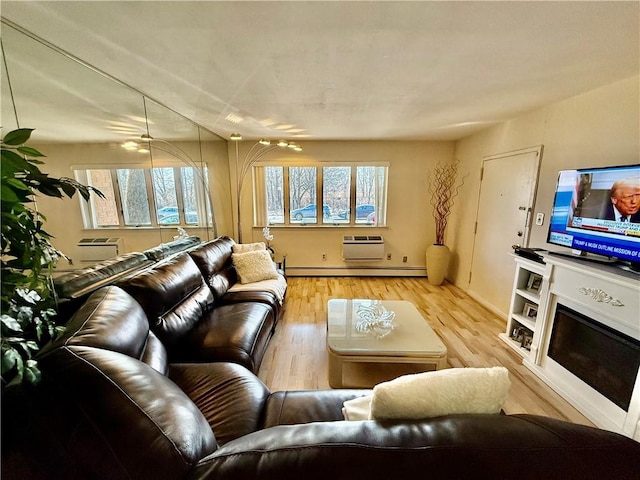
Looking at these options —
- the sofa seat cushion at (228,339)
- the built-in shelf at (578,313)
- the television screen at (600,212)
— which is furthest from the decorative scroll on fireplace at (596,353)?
the sofa seat cushion at (228,339)

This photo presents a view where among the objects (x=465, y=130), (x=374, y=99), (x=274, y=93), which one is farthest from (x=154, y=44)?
(x=465, y=130)

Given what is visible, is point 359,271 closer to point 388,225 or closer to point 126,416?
point 388,225

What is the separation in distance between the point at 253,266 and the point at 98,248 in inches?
51.1

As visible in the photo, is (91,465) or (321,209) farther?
(321,209)

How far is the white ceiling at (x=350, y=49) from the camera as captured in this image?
114 centimetres

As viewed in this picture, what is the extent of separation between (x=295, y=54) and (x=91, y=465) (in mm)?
1911

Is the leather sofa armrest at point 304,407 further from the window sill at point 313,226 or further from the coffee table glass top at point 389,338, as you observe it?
the window sill at point 313,226

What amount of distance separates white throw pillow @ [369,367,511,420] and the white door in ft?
8.21

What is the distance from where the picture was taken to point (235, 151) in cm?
416

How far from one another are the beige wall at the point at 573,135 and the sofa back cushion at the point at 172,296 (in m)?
3.13

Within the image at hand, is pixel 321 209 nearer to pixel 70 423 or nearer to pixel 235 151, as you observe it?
pixel 235 151

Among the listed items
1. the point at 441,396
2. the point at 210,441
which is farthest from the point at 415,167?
the point at 210,441

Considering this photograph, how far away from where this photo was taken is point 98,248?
74.5 inches

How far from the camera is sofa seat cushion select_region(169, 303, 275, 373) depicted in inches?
62.1
